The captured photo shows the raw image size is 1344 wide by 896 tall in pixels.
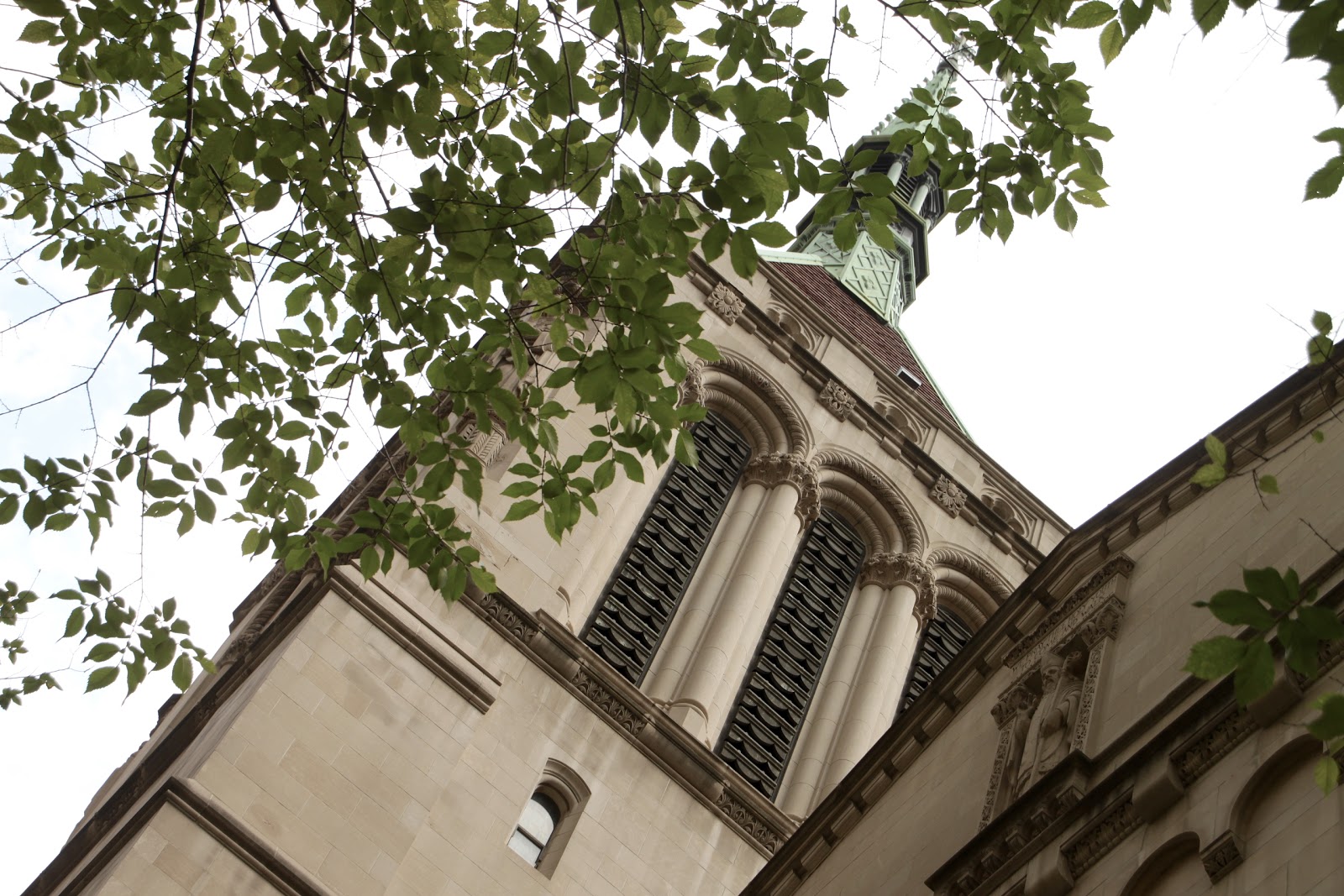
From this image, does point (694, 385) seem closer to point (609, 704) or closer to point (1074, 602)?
point (609, 704)

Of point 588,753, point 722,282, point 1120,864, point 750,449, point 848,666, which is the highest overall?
point 722,282

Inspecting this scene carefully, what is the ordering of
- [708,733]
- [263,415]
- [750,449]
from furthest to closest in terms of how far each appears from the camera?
[750,449] < [708,733] < [263,415]

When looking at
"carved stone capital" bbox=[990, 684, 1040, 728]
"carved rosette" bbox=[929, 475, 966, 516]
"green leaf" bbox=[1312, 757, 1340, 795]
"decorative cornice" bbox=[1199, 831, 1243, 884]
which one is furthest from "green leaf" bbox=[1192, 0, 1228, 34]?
"carved rosette" bbox=[929, 475, 966, 516]

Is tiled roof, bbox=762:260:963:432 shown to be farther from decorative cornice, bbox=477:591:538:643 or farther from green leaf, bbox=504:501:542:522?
green leaf, bbox=504:501:542:522

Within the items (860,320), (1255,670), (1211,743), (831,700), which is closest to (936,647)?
(831,700)

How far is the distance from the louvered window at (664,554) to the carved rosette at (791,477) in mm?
444

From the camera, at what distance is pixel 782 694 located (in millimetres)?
28219

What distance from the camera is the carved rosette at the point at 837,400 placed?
113ft

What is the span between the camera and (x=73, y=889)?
63.6 feet

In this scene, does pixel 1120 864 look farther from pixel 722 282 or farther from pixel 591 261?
pixel 722 282

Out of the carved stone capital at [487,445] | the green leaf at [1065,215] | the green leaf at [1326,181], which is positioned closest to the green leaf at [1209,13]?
the green leaf at [1326,181]

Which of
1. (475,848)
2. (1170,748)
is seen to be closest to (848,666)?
(475,848)

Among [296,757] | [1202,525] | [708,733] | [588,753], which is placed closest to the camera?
[1202,525]

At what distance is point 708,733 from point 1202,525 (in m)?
12.6
